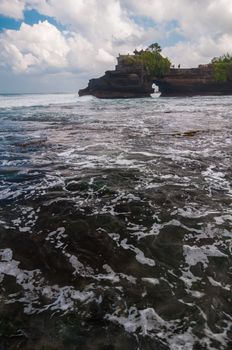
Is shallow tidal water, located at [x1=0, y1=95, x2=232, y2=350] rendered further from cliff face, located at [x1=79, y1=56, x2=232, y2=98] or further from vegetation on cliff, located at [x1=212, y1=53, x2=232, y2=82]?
vegetation on cliff, located at [x1=212, y1=53, x2=232, y2=82]

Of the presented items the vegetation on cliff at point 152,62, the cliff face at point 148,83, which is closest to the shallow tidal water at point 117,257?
the cliff face at point 148,83

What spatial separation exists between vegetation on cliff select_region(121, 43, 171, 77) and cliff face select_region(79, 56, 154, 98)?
1.88m

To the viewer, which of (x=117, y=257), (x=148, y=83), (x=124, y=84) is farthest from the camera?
(x=148, y=83)

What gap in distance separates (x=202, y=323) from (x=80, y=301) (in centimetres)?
111

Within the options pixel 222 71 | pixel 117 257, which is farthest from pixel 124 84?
pixel 117 257

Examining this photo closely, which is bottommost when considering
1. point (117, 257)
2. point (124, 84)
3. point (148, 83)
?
point (117, 257)

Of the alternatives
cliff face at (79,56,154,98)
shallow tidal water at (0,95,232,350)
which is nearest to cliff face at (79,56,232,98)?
cliff face at (79,56,154,98)

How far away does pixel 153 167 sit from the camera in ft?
22.7

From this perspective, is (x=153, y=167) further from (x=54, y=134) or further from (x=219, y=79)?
(x=219, y=79)

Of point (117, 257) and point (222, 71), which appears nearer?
point (117, 257)

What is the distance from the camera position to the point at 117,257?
134 inches

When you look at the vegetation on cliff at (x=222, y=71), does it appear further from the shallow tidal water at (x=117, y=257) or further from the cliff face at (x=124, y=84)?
the shallow tidal water at (x=117, y=257)

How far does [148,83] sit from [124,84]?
24.4ft

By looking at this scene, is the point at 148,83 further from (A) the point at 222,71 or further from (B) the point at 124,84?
(A) the point at 222,71
